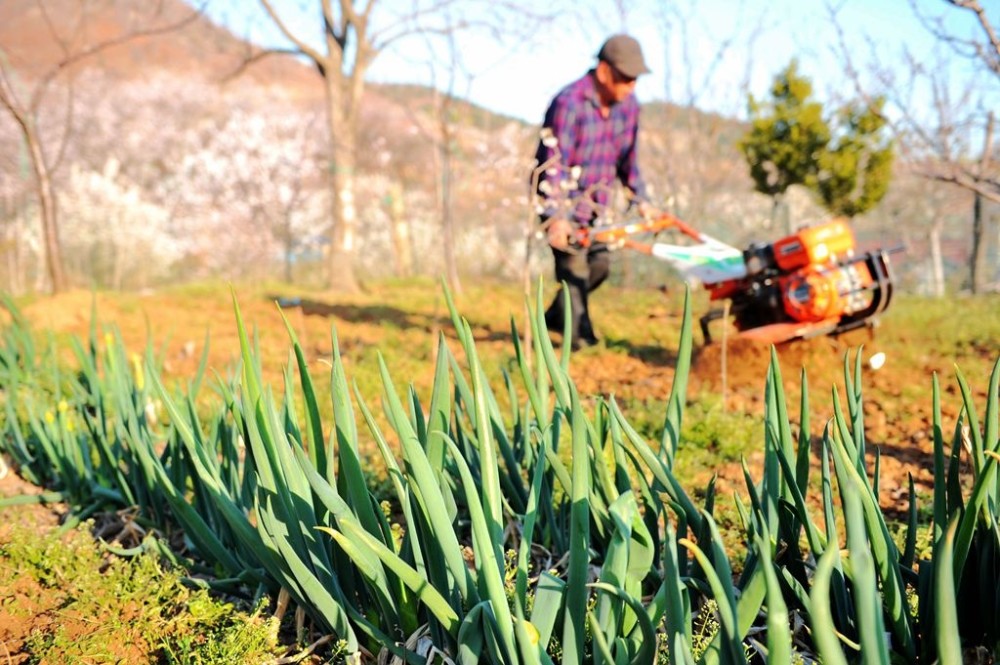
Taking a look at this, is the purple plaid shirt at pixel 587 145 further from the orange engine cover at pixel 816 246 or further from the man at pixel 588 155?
the orange engine cover at pixel 816 246

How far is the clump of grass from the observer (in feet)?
5.06

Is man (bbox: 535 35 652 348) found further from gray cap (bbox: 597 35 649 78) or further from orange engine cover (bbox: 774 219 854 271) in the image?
orange engine cover (bbox: 774 219 854 271)

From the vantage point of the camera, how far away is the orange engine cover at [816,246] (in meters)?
3.88

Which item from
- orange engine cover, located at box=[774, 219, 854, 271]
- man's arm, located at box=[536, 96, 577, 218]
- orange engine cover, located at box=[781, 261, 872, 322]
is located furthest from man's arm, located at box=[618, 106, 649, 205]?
orange engine cover, located at box=[781, 261, 872, 322]

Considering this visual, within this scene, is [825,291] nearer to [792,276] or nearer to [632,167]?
[792,276]

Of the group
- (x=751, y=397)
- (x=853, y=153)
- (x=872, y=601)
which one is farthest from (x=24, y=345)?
(x=853, y=153)

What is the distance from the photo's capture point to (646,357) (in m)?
4.89

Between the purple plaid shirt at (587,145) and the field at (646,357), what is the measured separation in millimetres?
830

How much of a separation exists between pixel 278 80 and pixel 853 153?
108 ft

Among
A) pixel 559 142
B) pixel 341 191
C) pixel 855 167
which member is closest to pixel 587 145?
pixel 559 142

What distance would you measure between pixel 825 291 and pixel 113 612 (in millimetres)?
3252

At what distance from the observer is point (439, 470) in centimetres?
144

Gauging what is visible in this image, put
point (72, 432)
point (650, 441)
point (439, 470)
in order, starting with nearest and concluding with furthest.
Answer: point (439, 470), point (72, 432), point (650, 441)

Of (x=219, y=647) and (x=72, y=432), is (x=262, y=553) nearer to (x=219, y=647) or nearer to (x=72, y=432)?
(x=219, y=647)
